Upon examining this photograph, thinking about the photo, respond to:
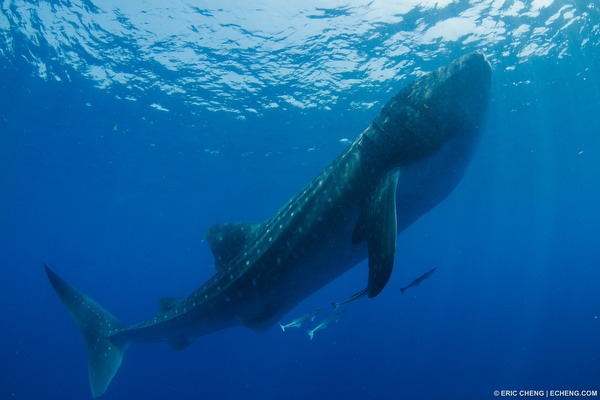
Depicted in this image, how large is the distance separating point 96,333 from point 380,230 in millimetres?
6318

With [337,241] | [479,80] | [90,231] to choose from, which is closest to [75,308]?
[337,241]

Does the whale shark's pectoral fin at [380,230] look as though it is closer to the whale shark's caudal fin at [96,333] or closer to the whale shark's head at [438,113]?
the whale shark's head at [438,113]

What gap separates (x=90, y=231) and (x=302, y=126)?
198 feet

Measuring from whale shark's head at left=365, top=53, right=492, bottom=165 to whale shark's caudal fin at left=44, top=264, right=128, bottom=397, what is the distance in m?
5.99

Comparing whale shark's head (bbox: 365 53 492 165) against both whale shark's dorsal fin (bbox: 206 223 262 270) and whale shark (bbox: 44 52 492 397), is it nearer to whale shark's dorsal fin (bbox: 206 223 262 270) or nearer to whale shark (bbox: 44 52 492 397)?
whale shark (bbox: 44 52 492 397)

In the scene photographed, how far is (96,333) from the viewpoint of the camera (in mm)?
7180

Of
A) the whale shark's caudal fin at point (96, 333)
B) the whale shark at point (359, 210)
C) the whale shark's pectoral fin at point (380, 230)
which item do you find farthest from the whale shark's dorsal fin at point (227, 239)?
the whale shark's caudal fin at point (96, 333)

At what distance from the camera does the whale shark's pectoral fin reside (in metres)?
3.18

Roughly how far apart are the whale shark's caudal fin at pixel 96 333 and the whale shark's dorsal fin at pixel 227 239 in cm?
291

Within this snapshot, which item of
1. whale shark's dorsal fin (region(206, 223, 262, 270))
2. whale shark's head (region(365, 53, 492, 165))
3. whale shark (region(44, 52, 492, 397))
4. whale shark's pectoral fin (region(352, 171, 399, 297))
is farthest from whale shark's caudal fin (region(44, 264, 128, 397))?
whale shark's head (region(365, 53, 492, 165))

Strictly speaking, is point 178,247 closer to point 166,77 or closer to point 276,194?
point 276,194

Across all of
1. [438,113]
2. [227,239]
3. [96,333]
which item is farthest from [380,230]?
[96,333]

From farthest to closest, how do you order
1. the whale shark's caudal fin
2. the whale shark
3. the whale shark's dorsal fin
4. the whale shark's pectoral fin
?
the whale shark's caudal fin → the whale shark's dorsal fin → the whale shark → the whale shark's pectoral fin

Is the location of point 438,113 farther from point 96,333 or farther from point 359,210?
point 96,333
